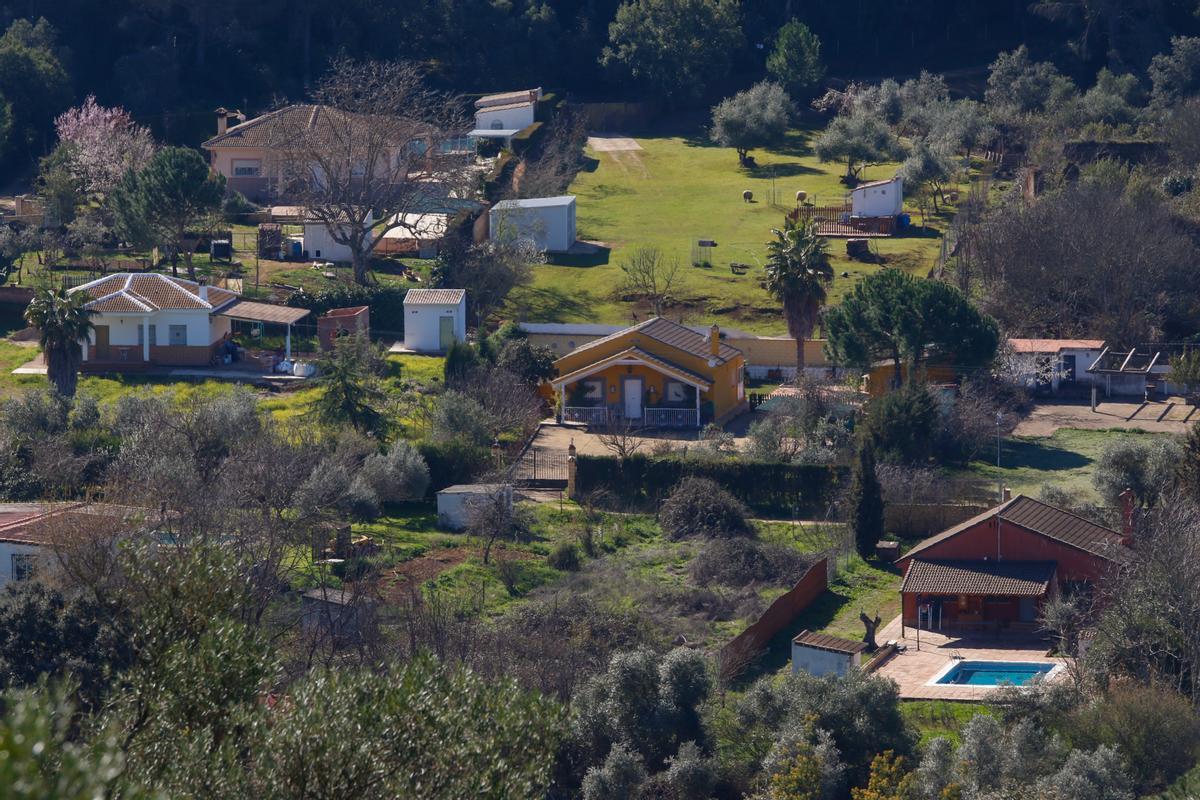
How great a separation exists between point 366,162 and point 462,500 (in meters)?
23.9

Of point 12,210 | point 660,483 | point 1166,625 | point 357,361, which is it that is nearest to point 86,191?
point 12,210

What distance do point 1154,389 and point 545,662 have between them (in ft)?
95.0

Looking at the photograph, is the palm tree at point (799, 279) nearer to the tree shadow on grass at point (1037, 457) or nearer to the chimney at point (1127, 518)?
the tree shadow on grass at point (1037, 457)

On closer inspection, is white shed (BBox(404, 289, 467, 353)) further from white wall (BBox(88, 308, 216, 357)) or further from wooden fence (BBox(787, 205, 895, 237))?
wooden fence (BBox(787, 205, 895, 237))

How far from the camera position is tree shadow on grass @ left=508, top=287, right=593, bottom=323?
63656 millimetres

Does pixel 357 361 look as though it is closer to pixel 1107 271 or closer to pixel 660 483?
pixel 660 483

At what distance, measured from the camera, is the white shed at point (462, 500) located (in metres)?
45.2

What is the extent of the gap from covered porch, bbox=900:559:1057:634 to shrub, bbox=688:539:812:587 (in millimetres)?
2847

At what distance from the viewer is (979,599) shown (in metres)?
40.3

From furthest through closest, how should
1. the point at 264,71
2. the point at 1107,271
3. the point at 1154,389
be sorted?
1. the point at 264,71
2. the point at 1107,271
3. the point at 1154,389

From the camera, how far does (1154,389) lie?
5800 centimetres

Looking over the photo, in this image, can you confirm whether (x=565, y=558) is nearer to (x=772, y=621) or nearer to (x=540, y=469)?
(x=772, y=621)

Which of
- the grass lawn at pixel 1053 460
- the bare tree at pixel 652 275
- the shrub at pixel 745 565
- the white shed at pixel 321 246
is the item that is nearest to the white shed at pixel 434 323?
the bare tree at pixel 652 275

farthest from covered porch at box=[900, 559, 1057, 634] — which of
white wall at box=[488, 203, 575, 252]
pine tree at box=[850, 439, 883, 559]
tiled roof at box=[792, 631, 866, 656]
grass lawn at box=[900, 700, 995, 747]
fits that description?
white wall at box=[488, 203, 575, 252]
